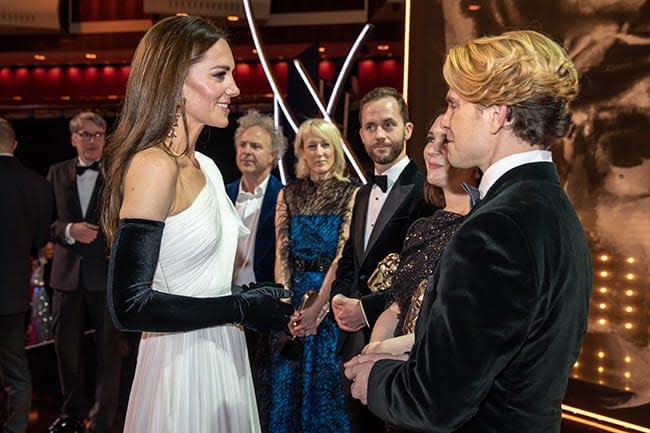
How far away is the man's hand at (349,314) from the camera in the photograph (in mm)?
3121

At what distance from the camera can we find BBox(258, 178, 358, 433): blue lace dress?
386 centimetres

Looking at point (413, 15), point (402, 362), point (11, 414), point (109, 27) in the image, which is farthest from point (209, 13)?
point (402, 362)

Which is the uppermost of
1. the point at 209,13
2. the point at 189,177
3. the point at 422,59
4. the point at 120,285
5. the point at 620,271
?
the point at 209,13

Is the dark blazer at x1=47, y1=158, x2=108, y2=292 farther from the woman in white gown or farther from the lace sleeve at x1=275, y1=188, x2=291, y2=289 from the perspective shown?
the woman in white gown

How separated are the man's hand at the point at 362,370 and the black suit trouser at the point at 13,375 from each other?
10.4 feet

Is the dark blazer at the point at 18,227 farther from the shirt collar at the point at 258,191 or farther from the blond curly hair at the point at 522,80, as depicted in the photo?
the blond curly hair at the point at 522,80

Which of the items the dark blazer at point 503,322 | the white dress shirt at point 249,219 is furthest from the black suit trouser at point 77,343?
the dark blazer at point 503,322

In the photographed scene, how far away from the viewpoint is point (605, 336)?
4.34 metres

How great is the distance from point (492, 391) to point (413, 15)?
4.26m

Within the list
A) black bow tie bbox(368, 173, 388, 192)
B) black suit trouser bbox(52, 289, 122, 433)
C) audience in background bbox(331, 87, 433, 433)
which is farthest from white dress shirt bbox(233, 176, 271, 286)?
black bow tie bbox(368, 173, 388, 192)

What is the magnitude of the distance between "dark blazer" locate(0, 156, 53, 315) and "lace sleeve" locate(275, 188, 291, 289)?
56.6 inches

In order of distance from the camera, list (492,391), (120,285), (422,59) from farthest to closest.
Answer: (422,59) < (120,285) < (492,391)

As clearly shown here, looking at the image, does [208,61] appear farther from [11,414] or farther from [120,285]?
[11,414]

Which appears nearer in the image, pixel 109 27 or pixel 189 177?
pixel 189 177
